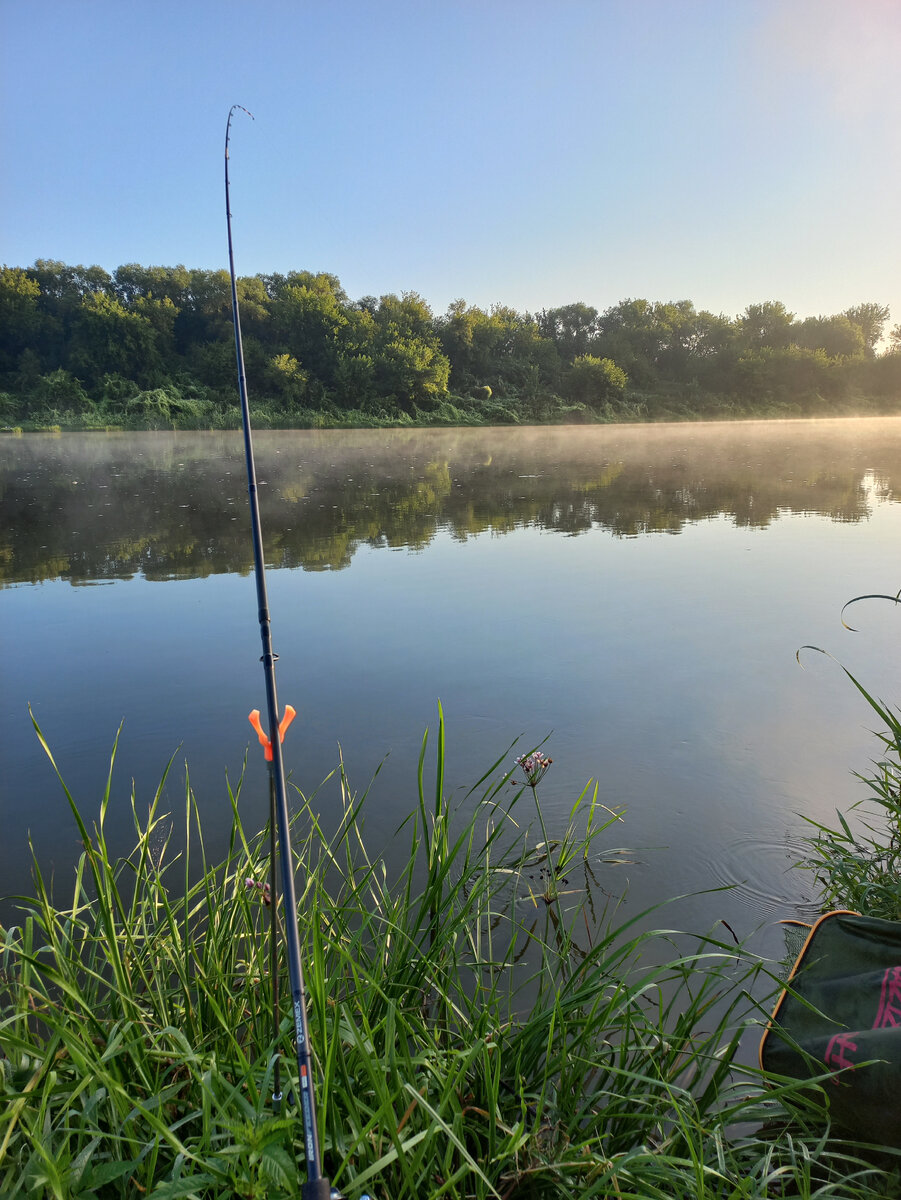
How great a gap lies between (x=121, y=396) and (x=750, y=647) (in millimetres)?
42596

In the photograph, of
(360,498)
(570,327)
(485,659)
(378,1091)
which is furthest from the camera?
(570,327)

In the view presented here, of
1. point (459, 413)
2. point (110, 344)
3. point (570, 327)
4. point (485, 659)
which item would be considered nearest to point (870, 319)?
point (570, 327)

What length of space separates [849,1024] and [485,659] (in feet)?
11.4

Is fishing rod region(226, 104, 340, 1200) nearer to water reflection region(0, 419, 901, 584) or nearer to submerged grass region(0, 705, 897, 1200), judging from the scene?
submerged grass region(0, 705, 897, 1200)

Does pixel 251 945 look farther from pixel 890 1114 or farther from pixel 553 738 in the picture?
pixel 553 738

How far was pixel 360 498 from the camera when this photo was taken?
13750 mm

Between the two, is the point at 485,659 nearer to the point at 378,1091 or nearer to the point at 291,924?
the point at 378,1091

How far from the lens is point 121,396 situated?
136 feet

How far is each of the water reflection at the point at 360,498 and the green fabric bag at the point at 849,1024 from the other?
266 inches

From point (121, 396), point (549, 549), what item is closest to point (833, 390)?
point (121, 396)

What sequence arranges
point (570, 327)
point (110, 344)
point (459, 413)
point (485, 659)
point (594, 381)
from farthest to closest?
1. point (570, 327)
2. point (594, 381)
3. point (459, 413)
4. point (110, 344)
5. point (485, 659)

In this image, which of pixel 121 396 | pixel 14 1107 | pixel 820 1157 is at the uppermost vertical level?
pixel 121 396

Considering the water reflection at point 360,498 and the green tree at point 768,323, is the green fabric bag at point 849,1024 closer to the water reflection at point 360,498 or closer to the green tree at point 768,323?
the water reflection at point 360,498

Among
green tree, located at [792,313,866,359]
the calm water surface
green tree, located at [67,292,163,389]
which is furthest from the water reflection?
green tree, located at [792,313,866,359]
